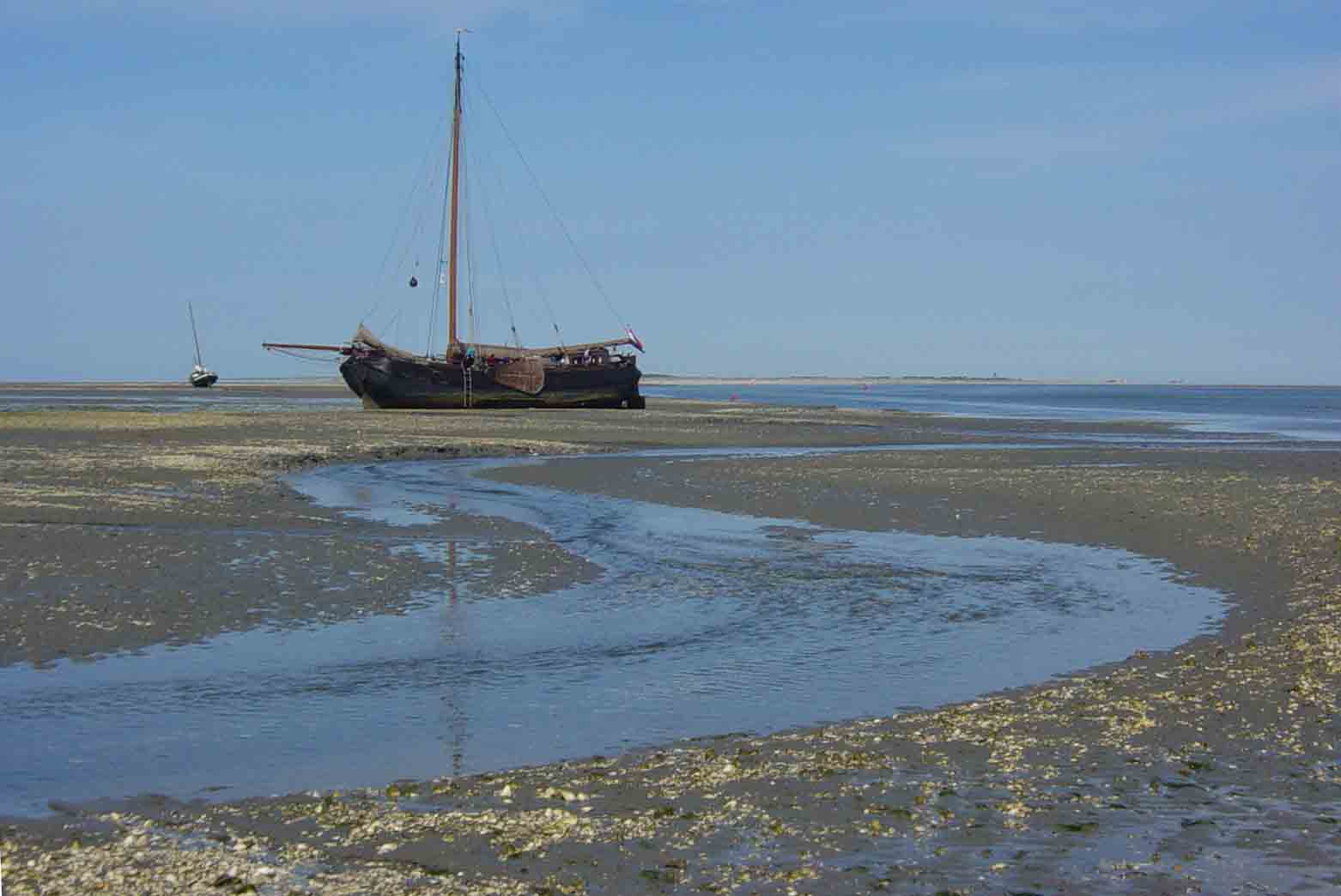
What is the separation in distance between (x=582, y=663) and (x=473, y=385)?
63782 millimetres

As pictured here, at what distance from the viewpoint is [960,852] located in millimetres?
7047

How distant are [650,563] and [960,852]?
11.9 meters

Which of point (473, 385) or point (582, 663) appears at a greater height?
point (473, 385)

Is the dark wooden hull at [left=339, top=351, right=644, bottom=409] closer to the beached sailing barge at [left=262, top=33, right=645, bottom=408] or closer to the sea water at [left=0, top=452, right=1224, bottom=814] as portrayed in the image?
the beached sailing barge at [left=262, top=33, right=645, bottom=408]

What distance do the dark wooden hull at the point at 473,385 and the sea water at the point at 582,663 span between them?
53100mm

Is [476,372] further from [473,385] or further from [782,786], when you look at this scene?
[782,786]

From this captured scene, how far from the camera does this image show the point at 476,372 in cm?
7538

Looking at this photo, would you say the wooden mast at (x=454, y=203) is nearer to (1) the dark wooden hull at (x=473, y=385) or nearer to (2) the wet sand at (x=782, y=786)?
(1) the dark wooden hull at (x=473, y=385)

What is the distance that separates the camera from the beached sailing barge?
7319 centimetres

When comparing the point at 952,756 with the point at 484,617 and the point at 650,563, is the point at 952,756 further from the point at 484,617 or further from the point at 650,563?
the point at 650,563

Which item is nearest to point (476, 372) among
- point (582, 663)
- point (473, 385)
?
point (473, 385)

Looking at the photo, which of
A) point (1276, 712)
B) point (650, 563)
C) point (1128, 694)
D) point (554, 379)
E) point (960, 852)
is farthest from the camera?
point (554, 379)

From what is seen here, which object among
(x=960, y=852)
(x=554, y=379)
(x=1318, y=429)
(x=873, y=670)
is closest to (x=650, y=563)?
(x=873, y=670)

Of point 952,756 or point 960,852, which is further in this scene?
point 952,756
